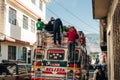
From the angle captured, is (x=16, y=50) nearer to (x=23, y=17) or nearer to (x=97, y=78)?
(x=23, y=17)

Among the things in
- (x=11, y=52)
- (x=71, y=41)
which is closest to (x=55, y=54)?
(x=71, y=41)

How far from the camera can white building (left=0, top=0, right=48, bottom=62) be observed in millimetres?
28059

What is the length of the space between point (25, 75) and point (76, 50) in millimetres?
3120

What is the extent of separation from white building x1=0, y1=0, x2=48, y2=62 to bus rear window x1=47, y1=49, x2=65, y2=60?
31.7 feet

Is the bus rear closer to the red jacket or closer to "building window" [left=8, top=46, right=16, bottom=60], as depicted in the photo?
the red jacket

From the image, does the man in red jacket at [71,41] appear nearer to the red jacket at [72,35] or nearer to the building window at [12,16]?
the red jacket at [72,35]

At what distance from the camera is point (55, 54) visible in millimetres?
15539

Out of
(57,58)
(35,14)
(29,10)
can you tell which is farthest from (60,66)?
(35,14)

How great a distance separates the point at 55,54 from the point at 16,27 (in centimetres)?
1672

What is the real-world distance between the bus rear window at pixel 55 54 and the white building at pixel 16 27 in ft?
31.7

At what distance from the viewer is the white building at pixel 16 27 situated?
92.1 feet

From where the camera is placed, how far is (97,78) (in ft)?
54.2

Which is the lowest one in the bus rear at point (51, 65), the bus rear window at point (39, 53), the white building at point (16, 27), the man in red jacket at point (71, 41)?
the bus rear at point (51, 65)

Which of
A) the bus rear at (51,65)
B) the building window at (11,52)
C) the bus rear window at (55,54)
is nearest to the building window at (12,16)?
the building window at (11,52)
